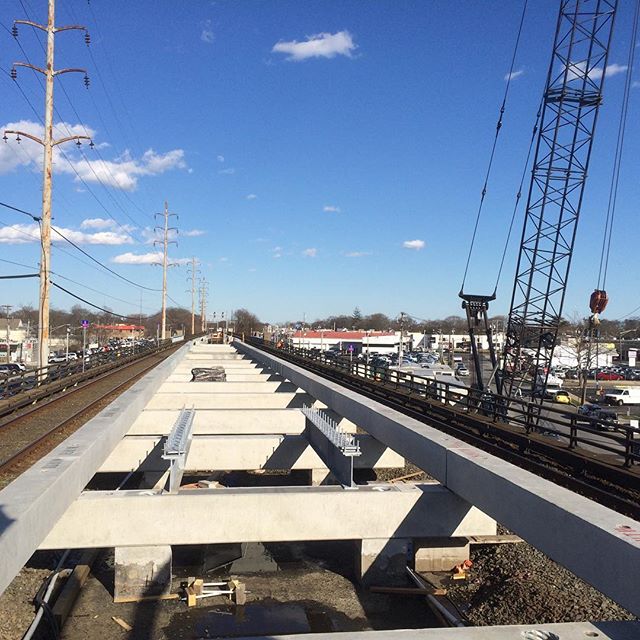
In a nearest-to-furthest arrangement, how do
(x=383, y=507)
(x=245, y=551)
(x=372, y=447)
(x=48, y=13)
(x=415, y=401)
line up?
(x=383, y=507) < (x=245, y=551) < (x=372, y=447) < (x=415, y=401) < (x=48, y=13)

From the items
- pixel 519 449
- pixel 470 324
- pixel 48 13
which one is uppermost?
pixel 48 13

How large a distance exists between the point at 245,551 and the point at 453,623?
19.8 feet

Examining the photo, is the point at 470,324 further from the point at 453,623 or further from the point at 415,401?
the point at 453,623

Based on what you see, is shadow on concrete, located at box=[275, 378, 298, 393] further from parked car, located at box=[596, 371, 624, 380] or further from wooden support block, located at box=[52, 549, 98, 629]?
parked car, located at box=[596, 371, 624, 380]

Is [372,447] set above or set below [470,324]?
below

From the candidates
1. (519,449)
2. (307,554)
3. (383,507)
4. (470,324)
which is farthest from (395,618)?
(470,324)

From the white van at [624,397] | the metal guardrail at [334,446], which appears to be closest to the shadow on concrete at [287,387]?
the metal guardrail at [334,446]

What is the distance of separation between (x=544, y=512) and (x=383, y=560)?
585 cm

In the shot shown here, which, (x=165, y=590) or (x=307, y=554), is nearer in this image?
(x=165, y=590)

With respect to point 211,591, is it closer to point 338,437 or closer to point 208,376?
point 338,437

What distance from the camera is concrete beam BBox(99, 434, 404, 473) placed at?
59.1 feet

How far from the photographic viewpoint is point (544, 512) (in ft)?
25.1

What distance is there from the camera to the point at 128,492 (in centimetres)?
1179

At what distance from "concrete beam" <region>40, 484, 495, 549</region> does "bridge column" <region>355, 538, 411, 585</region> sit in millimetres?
285
